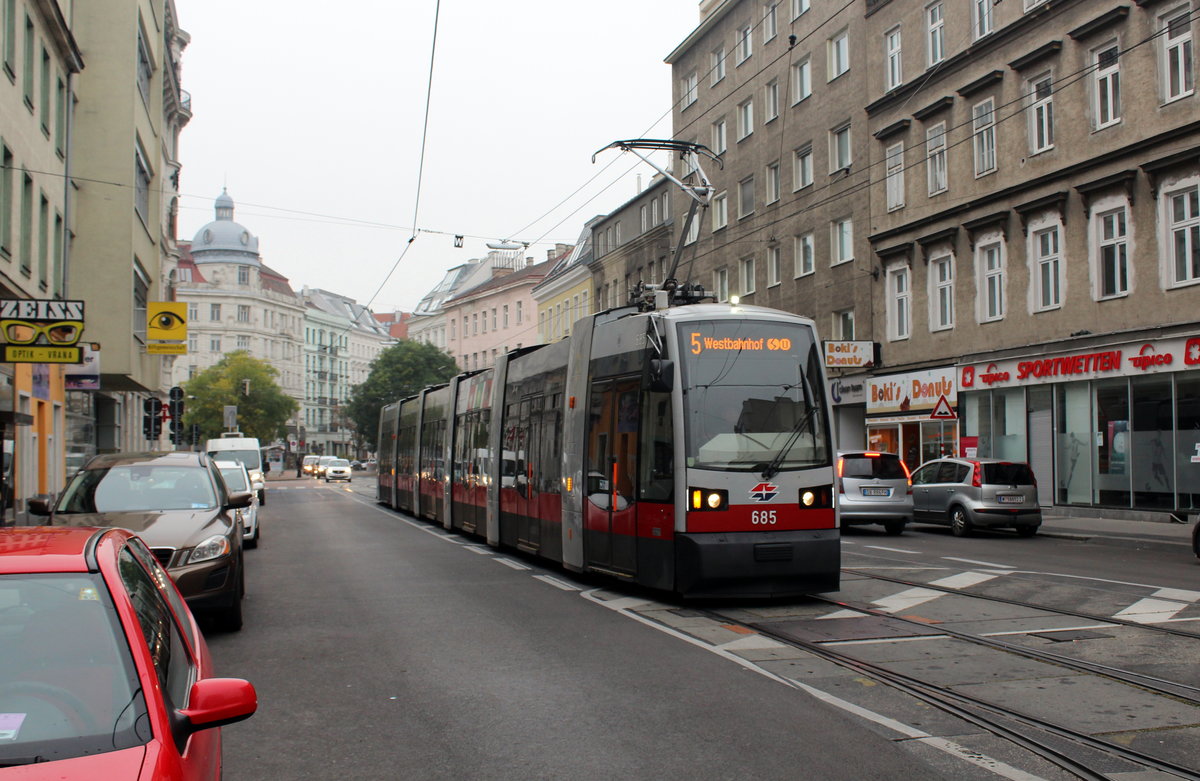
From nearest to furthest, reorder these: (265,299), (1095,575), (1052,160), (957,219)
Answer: (1095,575) → (1052,160) → (957,219) → (265,299)

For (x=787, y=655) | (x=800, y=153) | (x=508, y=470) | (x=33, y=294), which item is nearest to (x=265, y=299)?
(x=800, y=153)

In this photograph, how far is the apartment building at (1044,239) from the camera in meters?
23.0

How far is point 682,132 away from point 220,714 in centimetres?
4757

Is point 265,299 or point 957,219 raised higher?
point 265,299

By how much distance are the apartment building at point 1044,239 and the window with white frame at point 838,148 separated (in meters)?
2.15

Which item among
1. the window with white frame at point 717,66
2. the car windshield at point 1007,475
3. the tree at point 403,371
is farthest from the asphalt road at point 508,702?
the tree at point 403,371

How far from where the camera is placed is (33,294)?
2348 centimetres

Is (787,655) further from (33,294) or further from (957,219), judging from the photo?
(957,219)

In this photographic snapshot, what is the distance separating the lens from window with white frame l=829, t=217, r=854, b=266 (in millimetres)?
35500

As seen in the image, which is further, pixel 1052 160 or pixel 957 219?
pixel 957 219

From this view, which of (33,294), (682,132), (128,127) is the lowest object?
(33,294)

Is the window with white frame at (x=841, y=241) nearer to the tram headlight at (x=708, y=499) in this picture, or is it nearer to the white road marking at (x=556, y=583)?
the white road marking at (x=556, y=583)

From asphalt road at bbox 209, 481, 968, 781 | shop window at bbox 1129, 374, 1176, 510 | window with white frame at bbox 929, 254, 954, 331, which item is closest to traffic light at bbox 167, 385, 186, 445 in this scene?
window with white frame at bbox 929, 254, 954, 331

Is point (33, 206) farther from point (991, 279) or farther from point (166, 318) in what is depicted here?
point (991, 279)
